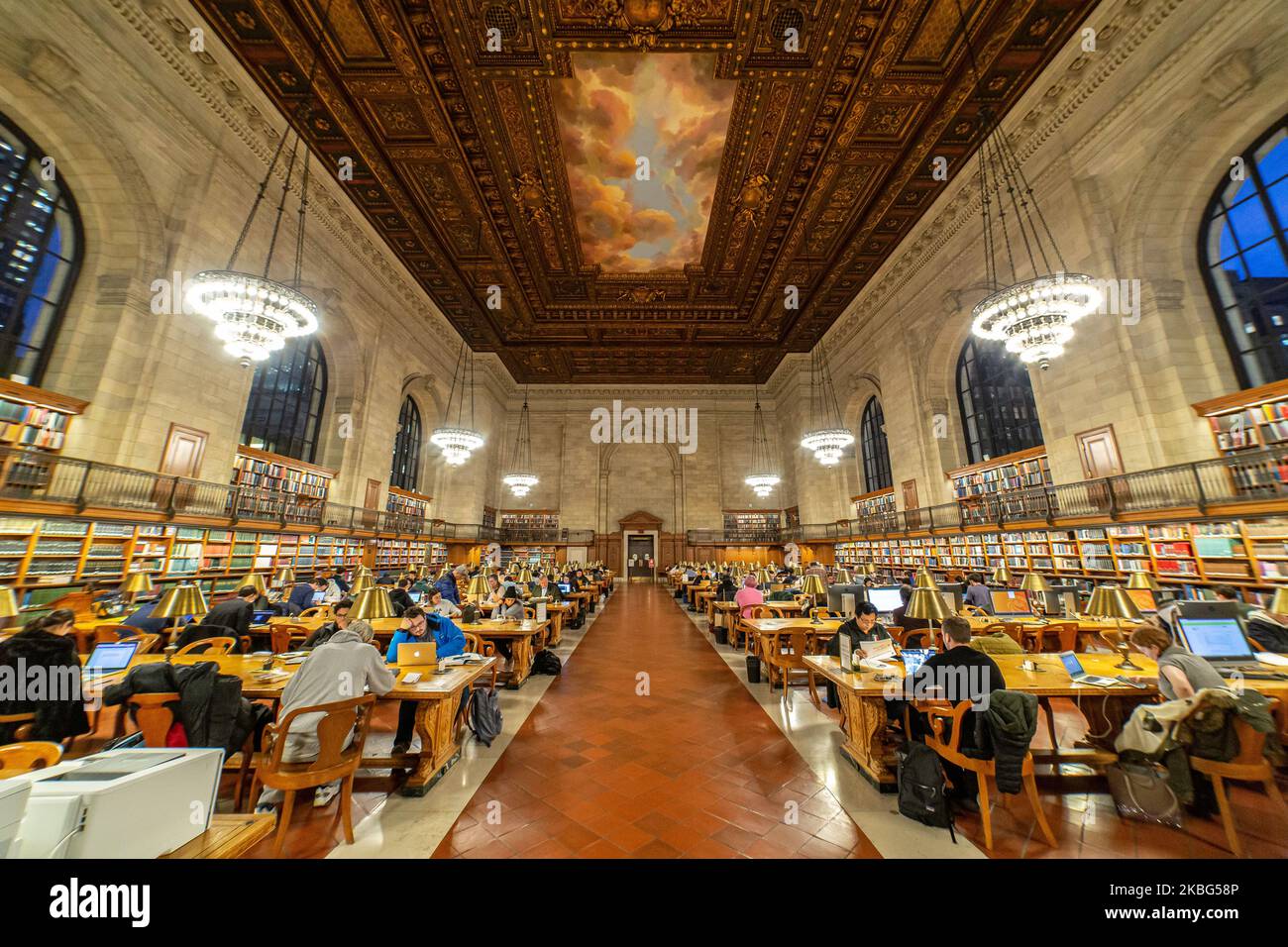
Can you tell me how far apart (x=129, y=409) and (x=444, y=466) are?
10.9 m

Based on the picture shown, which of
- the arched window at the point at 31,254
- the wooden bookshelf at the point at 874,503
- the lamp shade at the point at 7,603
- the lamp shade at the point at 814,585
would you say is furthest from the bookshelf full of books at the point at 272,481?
the wooden bookshelf at the point at 874,503

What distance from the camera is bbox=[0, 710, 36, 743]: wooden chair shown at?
233 cm

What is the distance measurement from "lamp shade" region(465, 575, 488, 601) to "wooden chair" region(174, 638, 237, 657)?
2034 mm

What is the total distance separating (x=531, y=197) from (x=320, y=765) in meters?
11.3

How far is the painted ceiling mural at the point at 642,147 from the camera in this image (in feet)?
25.9

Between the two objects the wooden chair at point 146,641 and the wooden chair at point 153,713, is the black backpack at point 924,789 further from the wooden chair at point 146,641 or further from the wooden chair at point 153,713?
the wooden chair at point 146,641

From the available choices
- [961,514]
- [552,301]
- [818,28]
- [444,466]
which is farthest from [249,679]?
[444,466]

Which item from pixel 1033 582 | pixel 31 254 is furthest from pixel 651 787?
pixel 31 254

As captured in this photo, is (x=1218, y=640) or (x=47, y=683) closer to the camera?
(x=47, y=683)

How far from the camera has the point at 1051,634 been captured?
5.23 m

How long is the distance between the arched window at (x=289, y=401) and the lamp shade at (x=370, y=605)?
9.70m

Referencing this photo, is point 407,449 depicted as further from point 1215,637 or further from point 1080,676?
point 1215,637

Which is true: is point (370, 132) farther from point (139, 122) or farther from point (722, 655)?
point (722, 655)

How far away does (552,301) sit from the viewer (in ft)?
48.1
